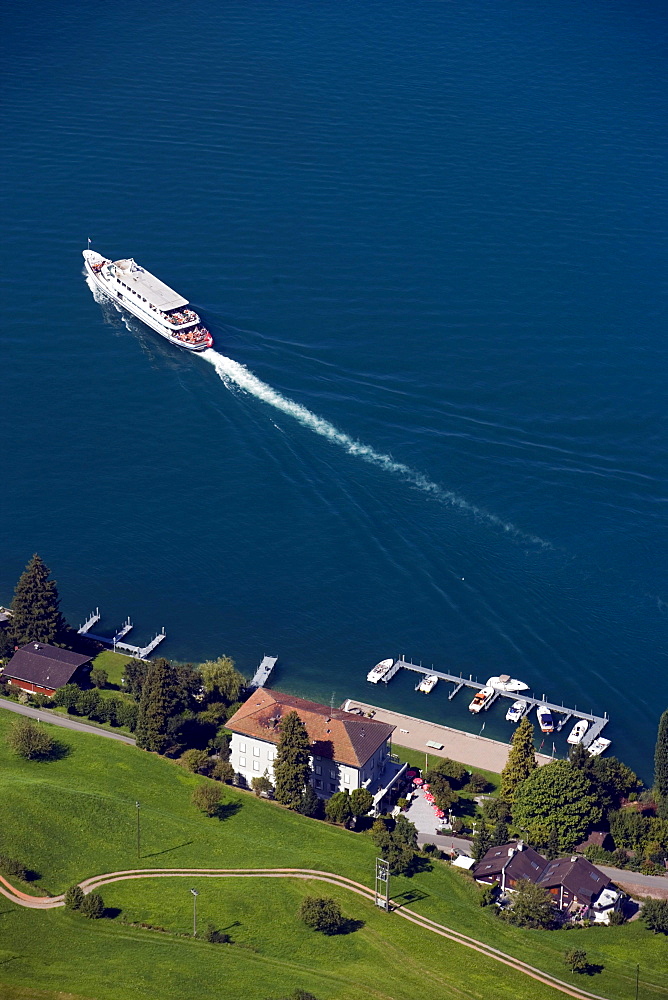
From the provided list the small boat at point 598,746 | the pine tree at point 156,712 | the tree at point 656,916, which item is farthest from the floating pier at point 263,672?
the tree at point 656,916

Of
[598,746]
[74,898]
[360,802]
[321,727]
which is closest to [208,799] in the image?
[321,727]

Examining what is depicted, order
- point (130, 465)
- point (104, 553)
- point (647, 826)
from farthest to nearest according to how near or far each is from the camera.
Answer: point (130, 465) → point (104, 553) → point (647, 826)

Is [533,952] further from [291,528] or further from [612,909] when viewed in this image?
[291,528]

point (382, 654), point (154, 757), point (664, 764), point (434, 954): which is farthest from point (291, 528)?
point (434, 954)

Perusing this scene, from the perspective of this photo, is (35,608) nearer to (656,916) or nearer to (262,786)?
(262,786)

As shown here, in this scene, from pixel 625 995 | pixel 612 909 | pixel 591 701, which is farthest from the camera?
pixel 591 701
